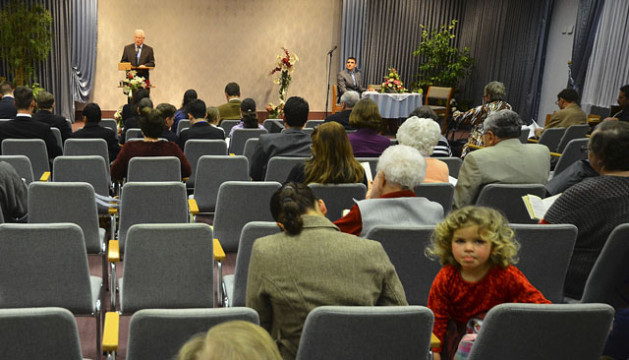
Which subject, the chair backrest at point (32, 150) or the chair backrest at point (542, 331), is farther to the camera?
the chair backrest at point (32, 150)

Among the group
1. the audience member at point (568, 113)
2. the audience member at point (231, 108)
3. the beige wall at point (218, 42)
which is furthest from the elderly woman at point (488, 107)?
the beige wall at point (218, 42)

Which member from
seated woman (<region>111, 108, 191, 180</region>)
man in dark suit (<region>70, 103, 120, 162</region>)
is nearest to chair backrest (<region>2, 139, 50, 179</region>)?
man in dark suit (<region>70, 103, 120, 162</region>)

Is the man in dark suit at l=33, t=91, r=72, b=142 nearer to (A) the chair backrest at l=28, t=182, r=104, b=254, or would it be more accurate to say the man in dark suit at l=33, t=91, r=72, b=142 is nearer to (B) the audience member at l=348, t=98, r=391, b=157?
(A) the chair backrest at l=28, t=182, r=104, b=254

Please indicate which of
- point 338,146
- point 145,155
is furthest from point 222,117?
point 338,146

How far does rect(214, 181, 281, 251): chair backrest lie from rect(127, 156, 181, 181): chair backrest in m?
0.85

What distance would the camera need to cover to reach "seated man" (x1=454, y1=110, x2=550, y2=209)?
4078 mm

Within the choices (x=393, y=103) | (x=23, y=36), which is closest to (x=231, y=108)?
(x=393, y=103)

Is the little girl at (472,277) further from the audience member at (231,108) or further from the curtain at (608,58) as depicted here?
the curtain at (608,58)

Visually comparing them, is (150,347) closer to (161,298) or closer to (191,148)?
(161,298)

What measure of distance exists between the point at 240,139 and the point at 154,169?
1943 mm

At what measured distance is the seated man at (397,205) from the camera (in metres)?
2.91

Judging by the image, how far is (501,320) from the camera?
1.98 m

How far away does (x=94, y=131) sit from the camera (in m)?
5.82

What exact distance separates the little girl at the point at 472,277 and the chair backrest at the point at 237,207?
1534 millimetres
